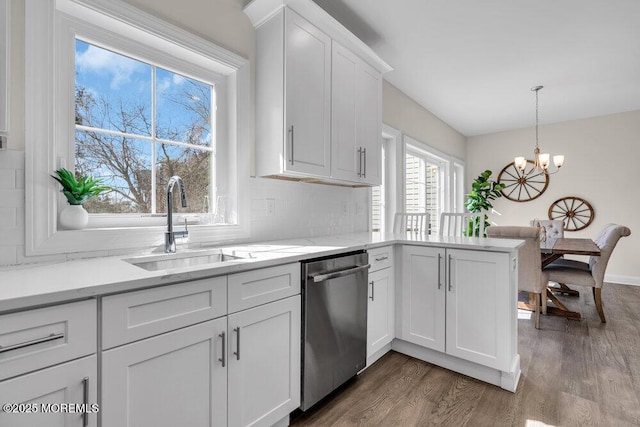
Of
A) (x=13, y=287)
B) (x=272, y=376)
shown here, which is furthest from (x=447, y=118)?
(x=13, y=287)

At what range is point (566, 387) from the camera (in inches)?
76.1

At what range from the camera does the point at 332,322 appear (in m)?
1.73

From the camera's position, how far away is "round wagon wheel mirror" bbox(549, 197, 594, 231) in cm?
500

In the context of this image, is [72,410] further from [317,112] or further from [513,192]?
[513,192]

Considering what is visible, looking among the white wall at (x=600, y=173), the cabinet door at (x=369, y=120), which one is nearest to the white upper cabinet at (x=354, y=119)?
the cabinet door at (x=369, y=120)

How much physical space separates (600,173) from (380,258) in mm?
4990

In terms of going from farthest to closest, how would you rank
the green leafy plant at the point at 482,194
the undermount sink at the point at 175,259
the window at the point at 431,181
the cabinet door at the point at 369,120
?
the green leafy plant at the point at 482,194, the window at the point at 431,181, the cabinet door at the point at 369,120, the undermount sink at the point at 175,259

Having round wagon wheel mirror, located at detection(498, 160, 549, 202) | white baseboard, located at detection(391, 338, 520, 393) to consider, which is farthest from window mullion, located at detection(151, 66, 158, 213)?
round wagon wheel mirror, located at detection(498, 160, 549, 202)

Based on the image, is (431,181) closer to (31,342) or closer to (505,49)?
(505,49)

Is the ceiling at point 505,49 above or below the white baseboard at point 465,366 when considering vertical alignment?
above

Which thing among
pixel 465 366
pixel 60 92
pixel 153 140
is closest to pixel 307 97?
pixel 153 140

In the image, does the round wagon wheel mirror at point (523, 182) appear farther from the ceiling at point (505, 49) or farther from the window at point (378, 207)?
the window at point (378, 207)

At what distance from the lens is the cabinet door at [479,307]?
191 centimetres

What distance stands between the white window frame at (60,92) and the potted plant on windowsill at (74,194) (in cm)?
4
